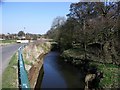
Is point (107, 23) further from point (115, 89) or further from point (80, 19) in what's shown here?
point (80, 19)

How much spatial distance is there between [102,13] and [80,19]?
46.6 ft

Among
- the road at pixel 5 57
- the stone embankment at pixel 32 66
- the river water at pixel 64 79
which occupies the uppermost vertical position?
the road at pixel 5 57

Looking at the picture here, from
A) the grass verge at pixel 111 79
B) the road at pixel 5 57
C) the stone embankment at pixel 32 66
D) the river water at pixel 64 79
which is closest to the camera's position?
the grass verge at pixel 111 79

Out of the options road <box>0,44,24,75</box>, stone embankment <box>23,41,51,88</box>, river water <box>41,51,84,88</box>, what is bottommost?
river water <box>41,51,84,88</box>

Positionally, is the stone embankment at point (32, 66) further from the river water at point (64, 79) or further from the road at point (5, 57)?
the road at point (5, 57)

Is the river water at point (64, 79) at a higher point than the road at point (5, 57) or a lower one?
lower

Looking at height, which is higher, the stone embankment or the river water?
the stone embankment

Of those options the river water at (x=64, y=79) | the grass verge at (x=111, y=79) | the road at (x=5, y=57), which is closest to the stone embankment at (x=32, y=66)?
the river water at (x=64, y=79)

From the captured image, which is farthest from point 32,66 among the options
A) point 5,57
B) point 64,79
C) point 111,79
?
point 111,79

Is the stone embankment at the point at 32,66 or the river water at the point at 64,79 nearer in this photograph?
the stone embankment at the point at 32,66

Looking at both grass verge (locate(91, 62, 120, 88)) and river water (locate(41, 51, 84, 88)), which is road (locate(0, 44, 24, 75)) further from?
grass verge (locate(91, 62, 120, 88))

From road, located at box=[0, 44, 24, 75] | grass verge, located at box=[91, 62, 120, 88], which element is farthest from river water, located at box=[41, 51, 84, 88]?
grass verge, located at box=[91, 62, 120, 88]

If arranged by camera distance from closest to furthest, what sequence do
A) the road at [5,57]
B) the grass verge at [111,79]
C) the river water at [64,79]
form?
the grass verge at [111,79], the road at [5,57], the river water at [64,79]

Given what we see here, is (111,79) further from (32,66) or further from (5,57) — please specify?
(5,57)
